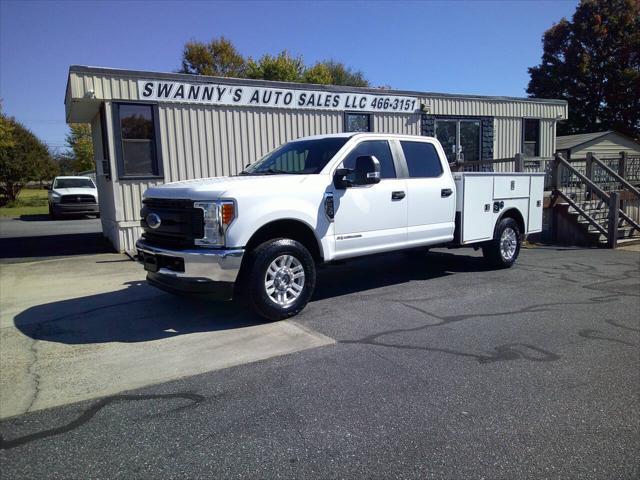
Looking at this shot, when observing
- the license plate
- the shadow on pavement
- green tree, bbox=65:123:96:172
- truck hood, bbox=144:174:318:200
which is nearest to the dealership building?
the shadow on pavement

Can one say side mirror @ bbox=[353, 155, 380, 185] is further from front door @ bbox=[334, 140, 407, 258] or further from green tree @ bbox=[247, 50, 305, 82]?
green tree @ bbox=[247, 50, 305, 82]

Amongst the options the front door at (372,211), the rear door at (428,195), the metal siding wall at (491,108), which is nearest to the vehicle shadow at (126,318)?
the front door at (372,211)

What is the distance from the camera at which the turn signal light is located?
16.5 feet

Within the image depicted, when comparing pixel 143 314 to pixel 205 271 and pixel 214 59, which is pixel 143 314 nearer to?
pixel 205 271

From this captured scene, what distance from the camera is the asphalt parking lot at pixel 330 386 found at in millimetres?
2881

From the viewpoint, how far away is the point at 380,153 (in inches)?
265

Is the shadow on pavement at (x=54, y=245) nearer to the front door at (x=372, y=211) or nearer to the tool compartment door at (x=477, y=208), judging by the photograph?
the front door at (x=372, y=211)

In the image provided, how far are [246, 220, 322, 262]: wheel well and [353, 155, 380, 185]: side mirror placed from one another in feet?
2.98

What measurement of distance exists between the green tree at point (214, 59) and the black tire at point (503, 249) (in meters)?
38.5

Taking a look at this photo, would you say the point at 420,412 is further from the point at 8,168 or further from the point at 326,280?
the point at 8,168

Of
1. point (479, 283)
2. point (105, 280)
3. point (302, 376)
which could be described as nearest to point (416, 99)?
point (479, 283)

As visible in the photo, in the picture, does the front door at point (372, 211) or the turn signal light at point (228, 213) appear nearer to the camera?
the turn signal light at point (228, 213)

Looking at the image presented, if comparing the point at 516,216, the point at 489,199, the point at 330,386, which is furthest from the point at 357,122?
the point at 330,386

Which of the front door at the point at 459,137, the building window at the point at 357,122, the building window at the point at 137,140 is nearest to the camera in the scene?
the building window at the point at 137,140
